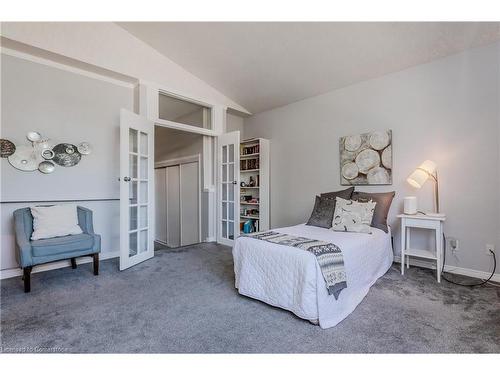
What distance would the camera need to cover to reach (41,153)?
113 inches

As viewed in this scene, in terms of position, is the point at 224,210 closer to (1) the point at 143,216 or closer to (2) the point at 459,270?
(1) the point at 143,216

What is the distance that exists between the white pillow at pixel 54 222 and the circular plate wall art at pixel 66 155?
0.56m

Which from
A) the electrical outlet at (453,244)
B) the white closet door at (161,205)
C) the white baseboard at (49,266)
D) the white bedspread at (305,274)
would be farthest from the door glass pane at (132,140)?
the electrical outlet at (453,244)

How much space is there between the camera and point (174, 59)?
144 inches

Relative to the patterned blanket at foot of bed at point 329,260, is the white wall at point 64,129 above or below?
above

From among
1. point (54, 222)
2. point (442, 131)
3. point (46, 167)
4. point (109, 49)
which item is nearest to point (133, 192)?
point (54, 222)

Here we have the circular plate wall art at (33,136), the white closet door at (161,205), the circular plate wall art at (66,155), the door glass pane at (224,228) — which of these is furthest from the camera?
the white closet door at (161,205)

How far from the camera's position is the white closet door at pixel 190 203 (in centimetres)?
476

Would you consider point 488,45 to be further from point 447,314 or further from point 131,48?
point 131,48

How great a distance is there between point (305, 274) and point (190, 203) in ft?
11.8

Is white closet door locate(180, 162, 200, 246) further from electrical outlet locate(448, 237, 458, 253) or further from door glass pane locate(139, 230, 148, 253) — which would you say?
electrical outlet locate(448, 237, 458, 253)

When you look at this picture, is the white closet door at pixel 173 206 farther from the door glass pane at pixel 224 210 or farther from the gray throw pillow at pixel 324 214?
the gray throw pillow at pixel 324 214

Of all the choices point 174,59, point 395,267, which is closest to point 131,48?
point 174,59
